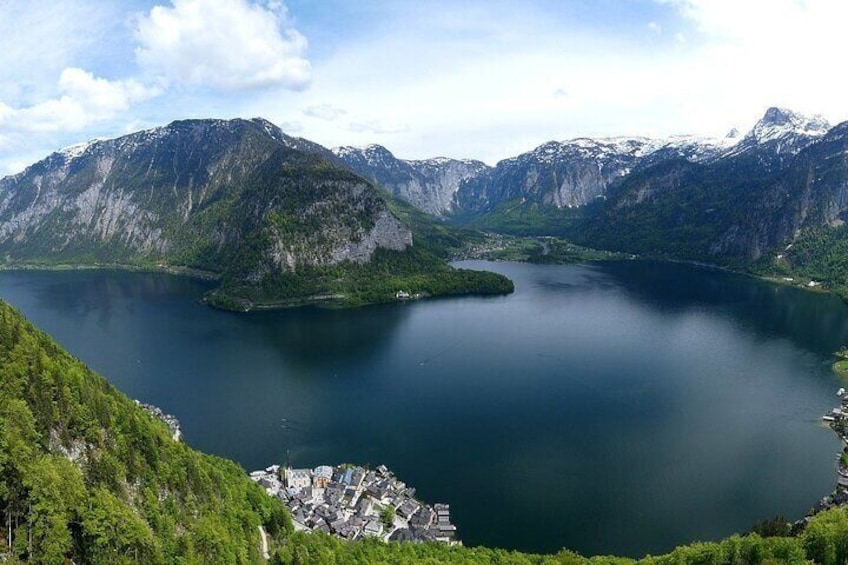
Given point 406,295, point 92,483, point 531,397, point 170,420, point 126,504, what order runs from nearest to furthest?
1. point 92,483
2. point 126,504
3. point 170,420
4. point 531,397
5. point 406,295

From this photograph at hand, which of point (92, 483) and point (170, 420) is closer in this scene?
point (92, 483)

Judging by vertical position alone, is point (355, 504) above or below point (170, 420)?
below

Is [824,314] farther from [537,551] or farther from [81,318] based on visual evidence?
[81,318]

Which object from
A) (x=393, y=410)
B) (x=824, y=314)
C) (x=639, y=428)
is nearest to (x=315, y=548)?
(x=393, y=410)

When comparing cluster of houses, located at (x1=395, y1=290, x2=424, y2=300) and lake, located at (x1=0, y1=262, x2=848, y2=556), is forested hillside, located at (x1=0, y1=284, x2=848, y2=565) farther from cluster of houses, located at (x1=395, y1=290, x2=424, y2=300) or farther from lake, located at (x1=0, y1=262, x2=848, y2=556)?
cluster of houses, located at (x1=395, y1=290, x2=424, y2=300)

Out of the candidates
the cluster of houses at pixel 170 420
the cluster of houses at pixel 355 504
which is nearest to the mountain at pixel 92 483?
the cluster of houses at pixel 355 504

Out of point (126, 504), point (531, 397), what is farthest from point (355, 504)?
point (531, 397)

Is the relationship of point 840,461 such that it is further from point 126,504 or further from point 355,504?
point 126,504
